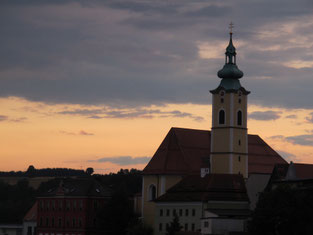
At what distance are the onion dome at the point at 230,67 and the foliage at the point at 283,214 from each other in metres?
29.8

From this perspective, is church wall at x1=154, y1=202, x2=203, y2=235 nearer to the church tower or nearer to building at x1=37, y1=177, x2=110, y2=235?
the church tower

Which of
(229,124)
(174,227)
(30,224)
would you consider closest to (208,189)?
(174,227)

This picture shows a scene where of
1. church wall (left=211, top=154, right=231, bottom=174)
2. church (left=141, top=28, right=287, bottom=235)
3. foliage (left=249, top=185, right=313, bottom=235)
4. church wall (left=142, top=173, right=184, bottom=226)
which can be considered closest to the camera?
foliage (left=249, top=185, right=313, bottom=235)

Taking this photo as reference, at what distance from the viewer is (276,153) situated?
15562 cm

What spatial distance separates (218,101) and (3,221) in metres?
57.4

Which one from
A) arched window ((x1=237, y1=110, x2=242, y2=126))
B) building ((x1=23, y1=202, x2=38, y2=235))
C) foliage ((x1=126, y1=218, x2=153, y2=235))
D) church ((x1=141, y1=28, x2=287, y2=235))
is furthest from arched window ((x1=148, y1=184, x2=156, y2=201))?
building ((x1=23, y1=202, x2=38, y2=235))

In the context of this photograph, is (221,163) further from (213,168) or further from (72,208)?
(72,208)

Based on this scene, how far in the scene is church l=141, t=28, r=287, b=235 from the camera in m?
132

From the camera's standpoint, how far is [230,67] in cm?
14475

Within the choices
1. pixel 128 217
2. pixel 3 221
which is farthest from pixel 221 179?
pixel 3 221

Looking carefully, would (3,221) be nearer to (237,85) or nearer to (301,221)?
(237,85)

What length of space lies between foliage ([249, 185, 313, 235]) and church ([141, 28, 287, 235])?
10499mm

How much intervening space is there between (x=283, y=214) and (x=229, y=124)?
2975 cm

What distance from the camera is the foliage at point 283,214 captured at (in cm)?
11562
